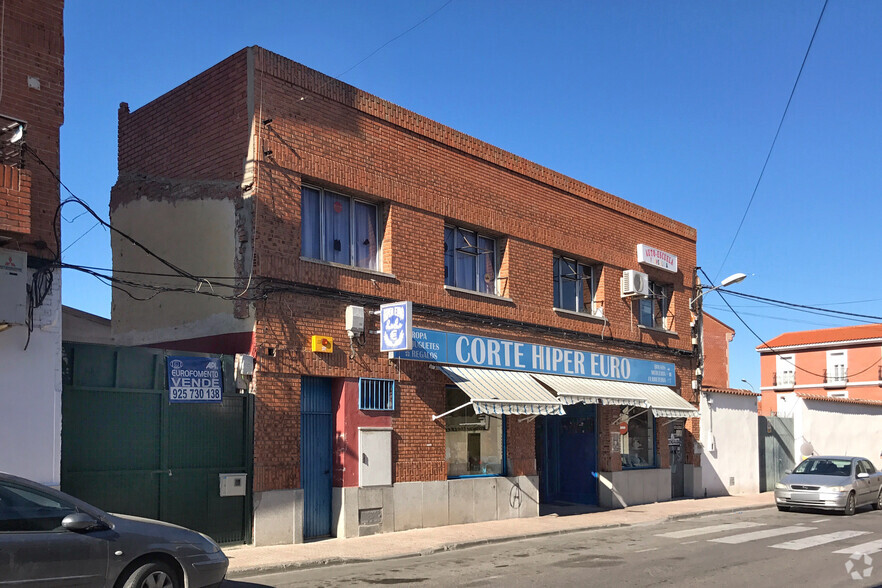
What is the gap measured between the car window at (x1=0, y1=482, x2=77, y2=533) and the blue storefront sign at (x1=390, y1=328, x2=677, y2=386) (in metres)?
8.51

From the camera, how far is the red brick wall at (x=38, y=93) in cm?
1096

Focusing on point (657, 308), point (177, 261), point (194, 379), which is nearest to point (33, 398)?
point (194, 379)

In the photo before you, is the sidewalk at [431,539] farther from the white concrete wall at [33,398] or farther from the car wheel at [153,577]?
A: the car wheel at [153,577]

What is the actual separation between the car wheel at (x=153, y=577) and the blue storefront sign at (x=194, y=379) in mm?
4792

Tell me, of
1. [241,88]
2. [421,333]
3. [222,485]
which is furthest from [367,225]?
[222,485]

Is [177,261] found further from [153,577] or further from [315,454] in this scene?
[153,577]

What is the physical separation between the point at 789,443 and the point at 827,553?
1807cm

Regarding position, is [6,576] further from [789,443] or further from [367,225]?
[789,443]

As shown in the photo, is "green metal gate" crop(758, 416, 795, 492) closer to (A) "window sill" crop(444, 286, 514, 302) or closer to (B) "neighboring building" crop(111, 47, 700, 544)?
(B) "neighboring building" crop(111, 47, 700, 544)

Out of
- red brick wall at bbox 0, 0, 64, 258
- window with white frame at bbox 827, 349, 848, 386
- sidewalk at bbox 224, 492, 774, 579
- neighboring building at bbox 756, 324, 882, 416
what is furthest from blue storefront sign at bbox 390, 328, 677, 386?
window with white frame at bbox 827, 349, 848, 386

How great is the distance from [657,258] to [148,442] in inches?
621

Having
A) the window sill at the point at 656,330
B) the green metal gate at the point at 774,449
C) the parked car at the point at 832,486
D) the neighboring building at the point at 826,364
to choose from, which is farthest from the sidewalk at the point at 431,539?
the neighboring building at the point at 826,364

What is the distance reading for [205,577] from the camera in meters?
7.85

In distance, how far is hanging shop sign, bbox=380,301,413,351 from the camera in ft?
47.4
